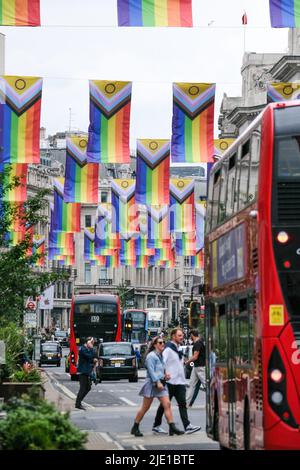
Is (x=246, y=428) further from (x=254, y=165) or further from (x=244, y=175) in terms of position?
(x=254, y=165)

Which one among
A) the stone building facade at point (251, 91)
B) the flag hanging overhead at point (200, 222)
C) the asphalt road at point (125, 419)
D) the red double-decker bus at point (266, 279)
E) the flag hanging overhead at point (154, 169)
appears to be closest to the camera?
the red double-decker bus at point (266, 279)

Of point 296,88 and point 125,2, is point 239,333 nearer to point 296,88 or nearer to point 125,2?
point 125,2

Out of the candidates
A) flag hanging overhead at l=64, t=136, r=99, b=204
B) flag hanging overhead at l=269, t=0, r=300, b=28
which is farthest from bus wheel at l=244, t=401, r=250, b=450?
flag hanging overhead at l=64, t=136, r=99, b=204

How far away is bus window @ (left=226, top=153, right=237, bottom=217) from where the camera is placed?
58.3 feet

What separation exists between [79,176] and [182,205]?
12.2 meters

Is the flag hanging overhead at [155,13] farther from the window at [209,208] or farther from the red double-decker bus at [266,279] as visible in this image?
the red double-decker bus at [266,279]

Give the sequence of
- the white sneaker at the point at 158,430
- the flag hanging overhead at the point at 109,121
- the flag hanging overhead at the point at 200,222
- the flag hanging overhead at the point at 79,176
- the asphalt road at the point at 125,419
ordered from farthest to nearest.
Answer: the flag hanging overhead at the point at 200,222, the flag hanging overhead at the point at 79,176, the flag hanging overhead at the point at 109,121, the white sneaker at the point at 158,430, the asphalt road at the point at 125,419

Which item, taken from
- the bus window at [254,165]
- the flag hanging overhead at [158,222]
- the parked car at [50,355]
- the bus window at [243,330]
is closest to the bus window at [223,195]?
the bus window at [243,330]

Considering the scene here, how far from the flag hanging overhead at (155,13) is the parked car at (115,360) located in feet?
95.7

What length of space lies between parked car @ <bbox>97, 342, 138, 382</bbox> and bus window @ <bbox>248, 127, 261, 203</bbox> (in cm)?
3840

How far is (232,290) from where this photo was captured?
57.5 feet

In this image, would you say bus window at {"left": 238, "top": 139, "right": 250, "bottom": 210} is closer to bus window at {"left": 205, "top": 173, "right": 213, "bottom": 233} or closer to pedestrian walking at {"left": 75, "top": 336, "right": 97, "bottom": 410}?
bus window at {"left": 205, "top": 173, "right": 213, "bottom": 233}

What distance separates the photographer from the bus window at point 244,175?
1650 cm
